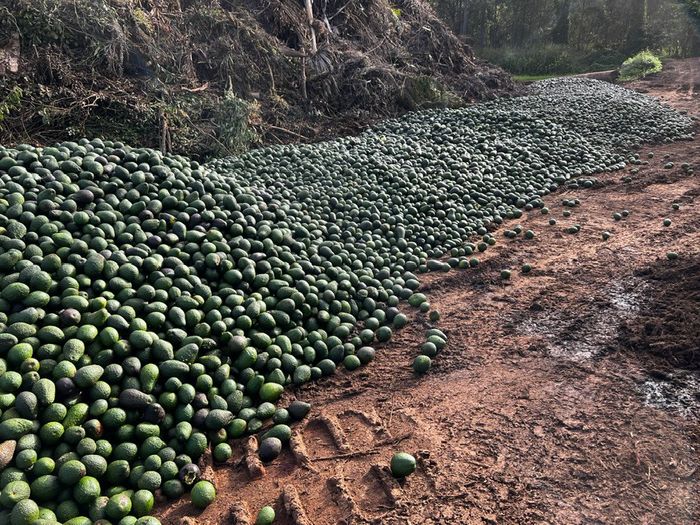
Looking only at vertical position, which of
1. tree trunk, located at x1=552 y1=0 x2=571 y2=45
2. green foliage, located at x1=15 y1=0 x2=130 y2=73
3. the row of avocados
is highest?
tree trunk, located at x1=552 y1=0 x2=571 y2=45

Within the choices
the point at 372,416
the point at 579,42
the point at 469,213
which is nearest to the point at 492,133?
the point at 469,213

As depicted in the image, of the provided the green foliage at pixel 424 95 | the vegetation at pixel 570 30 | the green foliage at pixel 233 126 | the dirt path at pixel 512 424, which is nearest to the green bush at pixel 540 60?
the vegetation at pixel 570 30

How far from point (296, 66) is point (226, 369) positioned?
10586 millimetres

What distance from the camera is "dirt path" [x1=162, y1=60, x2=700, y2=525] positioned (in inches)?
129

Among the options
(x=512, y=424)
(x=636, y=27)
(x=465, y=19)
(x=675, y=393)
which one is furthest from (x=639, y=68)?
(x=512, y=424)

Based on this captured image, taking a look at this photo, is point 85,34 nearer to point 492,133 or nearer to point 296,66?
point 296,66

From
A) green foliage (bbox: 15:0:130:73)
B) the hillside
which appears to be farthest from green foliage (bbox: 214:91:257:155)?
green foliage (bbox: 15:0:130:73)

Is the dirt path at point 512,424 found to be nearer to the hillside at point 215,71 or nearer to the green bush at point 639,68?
the hillside at point 215,71

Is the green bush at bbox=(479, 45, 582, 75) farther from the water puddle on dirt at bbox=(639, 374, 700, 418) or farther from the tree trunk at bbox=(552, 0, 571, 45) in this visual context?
the water puddle on dirt at bbox=(639, 374, 700, 418)

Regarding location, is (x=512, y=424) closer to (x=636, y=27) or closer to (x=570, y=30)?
(x=570, y=30)

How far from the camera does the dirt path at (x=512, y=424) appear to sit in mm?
3270

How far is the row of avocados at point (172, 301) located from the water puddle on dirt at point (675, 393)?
178 centimetres

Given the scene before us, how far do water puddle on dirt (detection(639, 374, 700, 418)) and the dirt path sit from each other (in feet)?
0.04

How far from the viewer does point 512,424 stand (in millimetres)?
3902
